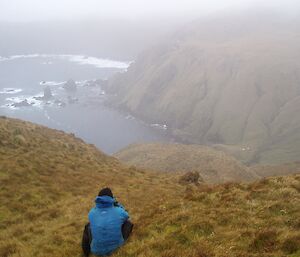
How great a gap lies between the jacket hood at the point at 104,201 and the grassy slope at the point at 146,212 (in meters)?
1.49

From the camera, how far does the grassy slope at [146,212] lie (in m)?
14.3

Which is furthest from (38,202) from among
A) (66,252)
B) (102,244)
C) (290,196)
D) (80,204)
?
(290,196)

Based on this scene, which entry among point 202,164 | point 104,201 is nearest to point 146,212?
point 104,201

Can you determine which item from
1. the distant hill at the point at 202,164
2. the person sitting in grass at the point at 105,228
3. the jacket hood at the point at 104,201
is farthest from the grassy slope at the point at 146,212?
the distant hill at the point at 202,164

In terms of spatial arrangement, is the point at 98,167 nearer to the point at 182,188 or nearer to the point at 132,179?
the point at 132,179

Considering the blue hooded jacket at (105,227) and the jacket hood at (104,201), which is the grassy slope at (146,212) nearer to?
the blue hooded jacket at (105,227)

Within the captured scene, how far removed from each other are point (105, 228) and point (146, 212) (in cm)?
574

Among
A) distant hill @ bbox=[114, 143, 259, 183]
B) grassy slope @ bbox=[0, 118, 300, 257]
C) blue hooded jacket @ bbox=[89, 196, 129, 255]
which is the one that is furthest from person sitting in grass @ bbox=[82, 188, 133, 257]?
distant hill @ bbox=[114, 143, 259, 183]

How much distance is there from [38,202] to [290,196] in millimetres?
14060

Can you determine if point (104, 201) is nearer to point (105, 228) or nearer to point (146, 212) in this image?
point (105, 228)

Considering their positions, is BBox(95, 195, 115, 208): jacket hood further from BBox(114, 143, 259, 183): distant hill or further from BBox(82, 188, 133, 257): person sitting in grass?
BBox(114, 143, 259, 183): distant hill

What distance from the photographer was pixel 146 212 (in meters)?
20.6

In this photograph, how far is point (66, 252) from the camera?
16.5 meters

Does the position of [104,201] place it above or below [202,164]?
above
